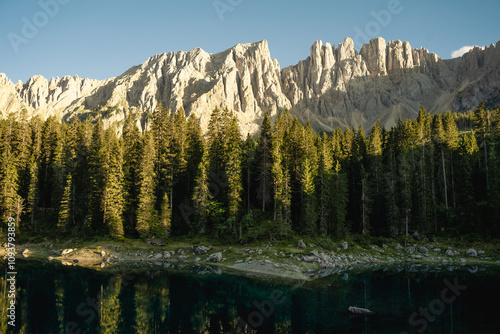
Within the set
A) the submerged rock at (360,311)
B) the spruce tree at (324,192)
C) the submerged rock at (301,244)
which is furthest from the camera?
the spruce tree at (324,192)

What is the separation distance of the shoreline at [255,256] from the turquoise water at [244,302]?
161 inches

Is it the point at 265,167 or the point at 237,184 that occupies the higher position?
the point at 265,167

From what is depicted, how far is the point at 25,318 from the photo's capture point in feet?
72.9

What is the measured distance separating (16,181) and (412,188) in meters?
80.7

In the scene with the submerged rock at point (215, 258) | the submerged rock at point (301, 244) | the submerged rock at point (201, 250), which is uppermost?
the submerged rock at point (301, 244)

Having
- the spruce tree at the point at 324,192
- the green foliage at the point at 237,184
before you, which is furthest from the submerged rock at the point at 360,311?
the spruce tree at the point at 324,192

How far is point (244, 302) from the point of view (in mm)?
27188

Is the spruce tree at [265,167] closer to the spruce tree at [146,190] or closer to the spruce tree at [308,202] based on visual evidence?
the spruce tree at [308,202]

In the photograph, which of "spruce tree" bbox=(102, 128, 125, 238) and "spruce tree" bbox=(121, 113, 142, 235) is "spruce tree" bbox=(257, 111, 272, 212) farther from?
"spruce tree" bbox=(102, 128, 125, 238)

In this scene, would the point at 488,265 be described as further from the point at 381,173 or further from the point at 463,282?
→ the point at 381,173

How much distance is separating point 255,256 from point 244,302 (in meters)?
17.4

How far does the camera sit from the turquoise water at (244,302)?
69.4ft

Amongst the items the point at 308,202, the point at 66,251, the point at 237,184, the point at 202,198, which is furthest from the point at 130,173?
the point at 308,202

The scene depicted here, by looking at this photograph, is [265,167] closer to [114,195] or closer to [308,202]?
[308,202]
